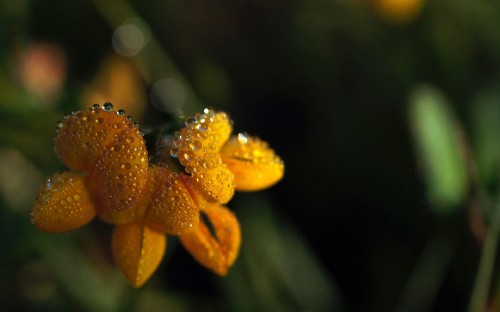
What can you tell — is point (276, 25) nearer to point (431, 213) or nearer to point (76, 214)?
point (431, 213)

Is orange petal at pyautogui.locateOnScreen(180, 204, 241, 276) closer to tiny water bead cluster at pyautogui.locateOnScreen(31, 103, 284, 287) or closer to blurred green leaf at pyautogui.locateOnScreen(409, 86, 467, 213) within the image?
tiny water bead cluster at pyautogui.locateOnScreen(31, 103, 284, 287)

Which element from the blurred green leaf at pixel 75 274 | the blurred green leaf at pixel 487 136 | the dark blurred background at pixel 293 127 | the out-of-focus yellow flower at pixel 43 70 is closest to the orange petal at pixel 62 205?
the dark blurred background at pixel 293 127

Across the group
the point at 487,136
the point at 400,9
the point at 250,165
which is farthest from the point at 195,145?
the point at 400,9

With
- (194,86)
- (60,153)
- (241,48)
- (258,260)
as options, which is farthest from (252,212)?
(60,153)

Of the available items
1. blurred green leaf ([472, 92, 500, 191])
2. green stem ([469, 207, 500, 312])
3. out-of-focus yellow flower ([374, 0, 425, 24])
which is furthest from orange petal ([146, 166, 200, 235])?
out-of-focus yellow flower ([374, 0, 425, 24])

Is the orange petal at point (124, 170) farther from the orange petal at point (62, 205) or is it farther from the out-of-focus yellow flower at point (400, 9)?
the out-of-focus yellow flower at point (400, 9)

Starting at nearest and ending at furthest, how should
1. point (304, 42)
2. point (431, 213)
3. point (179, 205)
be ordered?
point (179, 205) → point (431, 213) → point (304, 42)

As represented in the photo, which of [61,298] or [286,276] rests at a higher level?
[61,298]

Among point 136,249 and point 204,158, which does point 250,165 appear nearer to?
point 204,158
